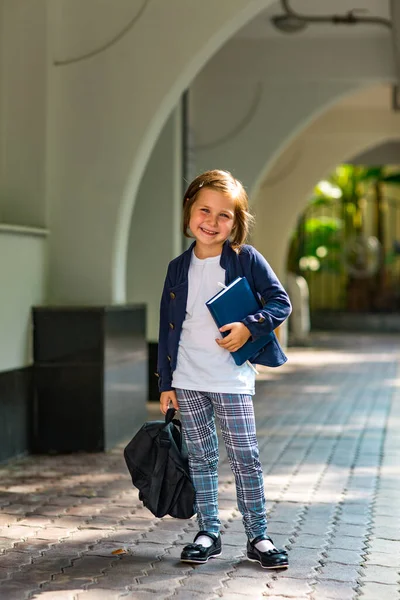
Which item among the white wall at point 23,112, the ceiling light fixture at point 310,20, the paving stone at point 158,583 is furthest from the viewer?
the ceiling light fixture at point 310,20

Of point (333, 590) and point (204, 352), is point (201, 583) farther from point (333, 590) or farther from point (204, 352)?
point (204, 352)

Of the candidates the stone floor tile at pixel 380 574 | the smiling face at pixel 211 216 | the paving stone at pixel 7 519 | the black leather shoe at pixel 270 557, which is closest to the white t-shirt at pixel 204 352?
the smiling face at pixel 211 216

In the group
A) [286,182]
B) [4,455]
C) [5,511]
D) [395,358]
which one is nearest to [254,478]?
[5,511]

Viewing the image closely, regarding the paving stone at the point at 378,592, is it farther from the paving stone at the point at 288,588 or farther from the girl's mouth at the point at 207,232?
the girl's mouth at the point at 207,232

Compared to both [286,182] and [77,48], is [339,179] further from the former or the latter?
[77,48]

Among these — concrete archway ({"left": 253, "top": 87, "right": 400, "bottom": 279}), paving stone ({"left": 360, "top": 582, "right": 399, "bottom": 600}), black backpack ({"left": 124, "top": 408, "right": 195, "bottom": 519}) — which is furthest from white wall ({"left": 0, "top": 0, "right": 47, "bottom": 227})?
concrete archway ({"left": 253, "top": 87, "right": 400, "bottom": 279})

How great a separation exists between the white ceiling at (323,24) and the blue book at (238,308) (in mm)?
6760

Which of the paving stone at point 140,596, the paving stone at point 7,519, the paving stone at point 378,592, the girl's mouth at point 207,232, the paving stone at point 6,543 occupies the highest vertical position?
the girl's mouth at point 207,232

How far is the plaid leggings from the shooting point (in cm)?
404

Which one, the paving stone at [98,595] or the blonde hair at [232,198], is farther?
the blonde hair at [232,198]

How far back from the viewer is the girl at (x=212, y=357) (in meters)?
4.03

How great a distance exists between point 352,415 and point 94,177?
319 centimetres

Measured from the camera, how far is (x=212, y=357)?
4.01 meters

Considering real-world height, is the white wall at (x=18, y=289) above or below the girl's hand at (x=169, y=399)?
above
